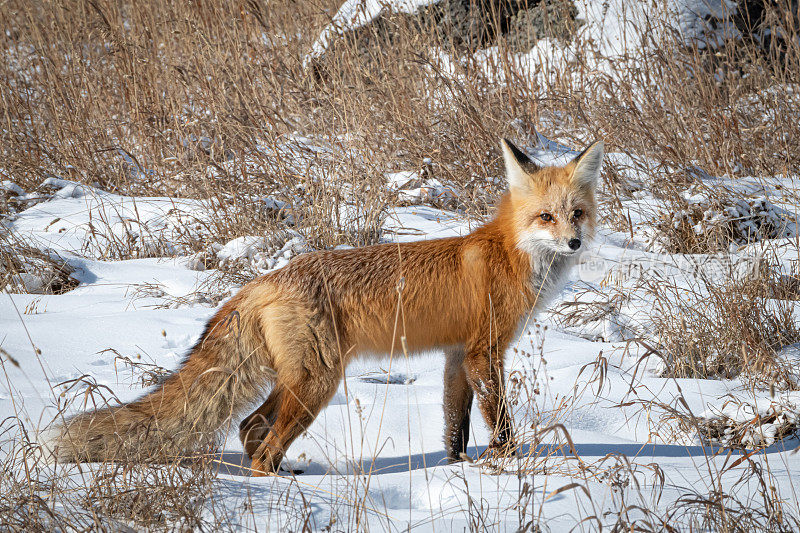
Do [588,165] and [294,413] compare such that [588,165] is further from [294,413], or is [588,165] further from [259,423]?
[259,423]

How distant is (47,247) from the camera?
17.4 ft

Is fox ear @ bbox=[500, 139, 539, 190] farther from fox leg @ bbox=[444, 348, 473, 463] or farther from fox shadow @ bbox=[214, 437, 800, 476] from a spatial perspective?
fox shadow @ bbox=[214, 437, 800, 476]

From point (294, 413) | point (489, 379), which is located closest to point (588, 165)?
point (489, 379)

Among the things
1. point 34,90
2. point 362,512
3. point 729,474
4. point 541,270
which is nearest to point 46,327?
point 362,512

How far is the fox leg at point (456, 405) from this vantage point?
322 cm

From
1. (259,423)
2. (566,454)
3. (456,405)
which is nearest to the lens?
(566,454)

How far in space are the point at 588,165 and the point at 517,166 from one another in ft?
1.25

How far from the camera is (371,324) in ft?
10.1

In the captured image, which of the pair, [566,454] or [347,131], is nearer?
[566,454]

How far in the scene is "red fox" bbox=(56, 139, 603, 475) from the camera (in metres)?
2.88

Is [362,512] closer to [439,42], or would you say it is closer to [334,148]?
[334,148]

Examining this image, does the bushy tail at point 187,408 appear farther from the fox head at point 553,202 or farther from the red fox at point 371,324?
the fox head at point 553,202

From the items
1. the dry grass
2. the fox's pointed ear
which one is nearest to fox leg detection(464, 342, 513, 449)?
the fox's pointed ear

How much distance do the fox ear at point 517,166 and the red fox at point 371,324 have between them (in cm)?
1
